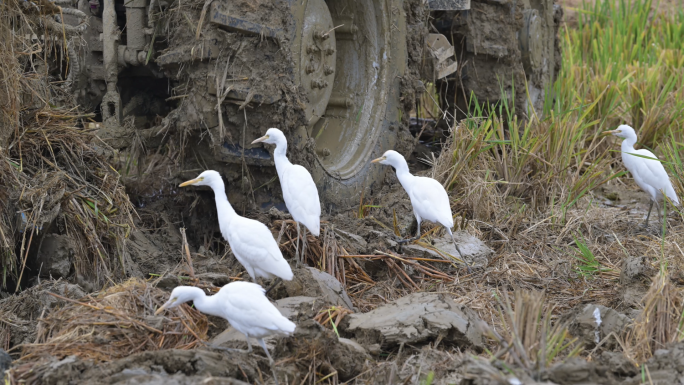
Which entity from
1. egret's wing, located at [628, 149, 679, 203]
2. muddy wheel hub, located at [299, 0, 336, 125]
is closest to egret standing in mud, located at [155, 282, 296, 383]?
muddy wheel hub, located at [299, 0, 336, 125]

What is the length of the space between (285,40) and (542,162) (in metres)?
2.30

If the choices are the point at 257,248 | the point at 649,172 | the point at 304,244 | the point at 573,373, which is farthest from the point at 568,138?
the point at 573,373

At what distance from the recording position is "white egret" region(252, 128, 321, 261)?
3.52 meters

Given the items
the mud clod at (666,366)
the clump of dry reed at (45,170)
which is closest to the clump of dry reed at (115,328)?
the clump of dry reed at (45,170)

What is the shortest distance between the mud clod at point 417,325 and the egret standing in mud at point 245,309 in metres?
0.43

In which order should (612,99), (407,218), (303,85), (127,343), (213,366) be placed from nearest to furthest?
1. (213,366)
2. (127,343)
3. (303,85)
4. (407,218)
5. (612,99)

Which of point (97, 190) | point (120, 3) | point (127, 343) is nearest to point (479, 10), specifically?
point (120, 3)

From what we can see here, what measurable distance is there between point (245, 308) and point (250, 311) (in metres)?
0.02

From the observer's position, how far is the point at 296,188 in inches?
140

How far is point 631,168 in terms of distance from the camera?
17.1 ft

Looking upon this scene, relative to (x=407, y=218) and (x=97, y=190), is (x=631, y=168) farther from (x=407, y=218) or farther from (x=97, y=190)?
(x=97, y=190)

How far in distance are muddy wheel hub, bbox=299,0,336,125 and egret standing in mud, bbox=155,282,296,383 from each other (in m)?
1.56

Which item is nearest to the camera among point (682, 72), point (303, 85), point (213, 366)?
point (213, 366)

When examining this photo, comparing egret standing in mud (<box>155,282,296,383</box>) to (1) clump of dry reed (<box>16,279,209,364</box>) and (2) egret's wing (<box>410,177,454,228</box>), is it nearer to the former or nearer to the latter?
(1) clump of dry reed (<box>16,279,209,364</box>)
